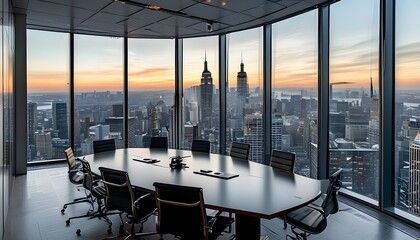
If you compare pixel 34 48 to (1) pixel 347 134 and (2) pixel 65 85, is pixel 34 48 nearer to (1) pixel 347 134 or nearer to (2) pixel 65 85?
(2) pixel 65 85

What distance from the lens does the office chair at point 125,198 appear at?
10.8 ft

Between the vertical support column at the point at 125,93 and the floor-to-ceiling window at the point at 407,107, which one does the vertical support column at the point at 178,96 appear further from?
the floor-to-ceiling window at the point at 407,107

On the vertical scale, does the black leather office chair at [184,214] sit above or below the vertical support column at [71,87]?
below

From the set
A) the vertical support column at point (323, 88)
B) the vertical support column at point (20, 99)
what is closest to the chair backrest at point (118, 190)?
the vertical support column at point (323, 88)

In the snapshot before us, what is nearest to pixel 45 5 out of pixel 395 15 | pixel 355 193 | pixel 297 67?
pixel 297 67

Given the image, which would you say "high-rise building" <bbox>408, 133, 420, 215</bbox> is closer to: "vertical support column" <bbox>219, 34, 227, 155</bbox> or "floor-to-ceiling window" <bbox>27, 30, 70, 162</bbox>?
"vertical support column" <bbox>219, 34, 227, 155</bbox>

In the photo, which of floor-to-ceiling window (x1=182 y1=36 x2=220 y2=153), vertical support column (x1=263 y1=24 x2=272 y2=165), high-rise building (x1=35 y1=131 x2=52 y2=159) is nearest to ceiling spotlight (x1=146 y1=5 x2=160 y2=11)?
vertical support column (x1=263 y1=24 x2=272 y2=165)

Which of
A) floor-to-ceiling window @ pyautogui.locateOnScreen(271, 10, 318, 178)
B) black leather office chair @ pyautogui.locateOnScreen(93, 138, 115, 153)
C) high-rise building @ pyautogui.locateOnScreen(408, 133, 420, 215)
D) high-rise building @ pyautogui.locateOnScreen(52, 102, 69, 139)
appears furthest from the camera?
high-rise building @ pyautogui.locateOnScreen(52, 102, 69, 139)

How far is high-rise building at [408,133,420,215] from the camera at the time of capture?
13.7 feet

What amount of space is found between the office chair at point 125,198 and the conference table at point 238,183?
0.14 m

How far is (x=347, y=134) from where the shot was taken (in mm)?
5422

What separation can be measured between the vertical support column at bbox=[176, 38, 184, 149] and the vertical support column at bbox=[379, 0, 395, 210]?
17.6ft

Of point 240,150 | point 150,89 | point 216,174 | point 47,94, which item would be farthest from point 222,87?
point 216,174

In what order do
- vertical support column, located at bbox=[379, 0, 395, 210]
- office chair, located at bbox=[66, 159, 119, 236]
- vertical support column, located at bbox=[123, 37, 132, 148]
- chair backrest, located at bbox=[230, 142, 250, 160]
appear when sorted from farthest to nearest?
vertical support column, located at bbox=[123, 37, 132, 148], chair backrest, located at bbox=[230, 142, 250, 160], vertical support column, located at bbox=[379, 0, 395, 210], office chair, located at bbox=[66, 159, 119, 236]
